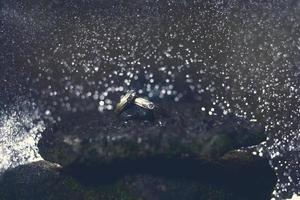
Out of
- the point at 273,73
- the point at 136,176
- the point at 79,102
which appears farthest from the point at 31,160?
the point at 273,73

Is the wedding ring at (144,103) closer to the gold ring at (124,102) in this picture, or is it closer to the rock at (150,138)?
the gold ring at (124,102)

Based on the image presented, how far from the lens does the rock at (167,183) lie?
1065 cm

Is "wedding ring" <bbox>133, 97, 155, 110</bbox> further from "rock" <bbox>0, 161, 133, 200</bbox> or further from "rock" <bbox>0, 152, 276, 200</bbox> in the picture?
"rock" <bbox>0, 161, 133, 200</bbox>

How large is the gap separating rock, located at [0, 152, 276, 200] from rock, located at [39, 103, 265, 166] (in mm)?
309

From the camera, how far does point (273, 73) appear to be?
1233 cm

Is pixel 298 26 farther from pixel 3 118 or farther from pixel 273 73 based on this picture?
pixel 3 118

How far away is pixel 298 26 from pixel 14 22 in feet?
28.3

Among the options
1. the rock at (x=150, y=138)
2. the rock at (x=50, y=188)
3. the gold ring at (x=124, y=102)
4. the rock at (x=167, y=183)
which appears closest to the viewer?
the rock at (x=167, y=183)

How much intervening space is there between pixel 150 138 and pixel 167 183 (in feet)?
3.91

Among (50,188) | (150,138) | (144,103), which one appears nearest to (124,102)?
(144,103)

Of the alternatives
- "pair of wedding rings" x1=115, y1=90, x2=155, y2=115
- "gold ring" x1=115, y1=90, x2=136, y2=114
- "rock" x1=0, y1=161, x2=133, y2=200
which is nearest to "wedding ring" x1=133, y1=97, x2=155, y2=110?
"pair of wedding rings" x1=115, y1=90, x2=155, y2=115

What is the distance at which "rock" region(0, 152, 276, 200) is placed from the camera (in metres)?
10.6

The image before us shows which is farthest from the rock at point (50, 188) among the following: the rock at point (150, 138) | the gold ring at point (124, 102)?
the gold ring at point (124, 102)

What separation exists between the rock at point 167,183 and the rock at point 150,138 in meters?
0.31
